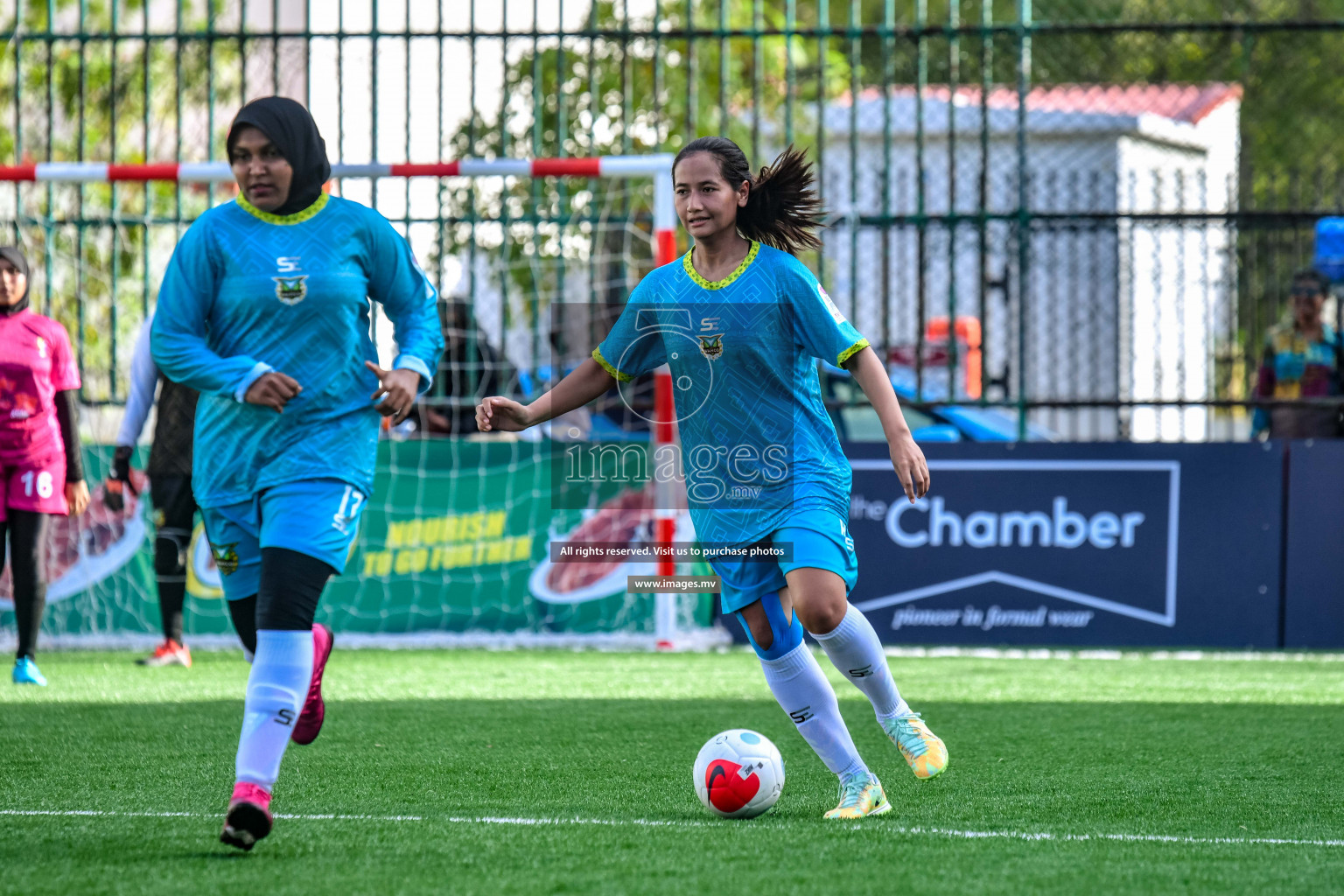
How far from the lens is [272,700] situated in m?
3.92

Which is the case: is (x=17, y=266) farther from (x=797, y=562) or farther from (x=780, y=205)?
(x=797, y=562)

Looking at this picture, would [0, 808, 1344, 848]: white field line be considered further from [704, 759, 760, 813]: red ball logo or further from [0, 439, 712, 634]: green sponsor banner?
[0, 439, 712, 634]: green sponsor banner

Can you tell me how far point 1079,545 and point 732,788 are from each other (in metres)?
5.63

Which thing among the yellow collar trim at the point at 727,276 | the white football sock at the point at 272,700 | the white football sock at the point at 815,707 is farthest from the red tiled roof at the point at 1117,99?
the white football sock at the point at 272,700

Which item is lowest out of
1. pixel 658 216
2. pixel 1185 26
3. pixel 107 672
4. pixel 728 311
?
pixel 107 672

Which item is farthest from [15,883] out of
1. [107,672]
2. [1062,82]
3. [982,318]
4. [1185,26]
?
[1062,82]

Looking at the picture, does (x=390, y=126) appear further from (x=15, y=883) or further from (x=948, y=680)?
(x=15, y=883)

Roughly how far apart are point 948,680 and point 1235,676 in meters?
1.51

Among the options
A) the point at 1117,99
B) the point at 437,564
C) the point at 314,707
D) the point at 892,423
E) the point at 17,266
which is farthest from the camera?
the point at 1117,99

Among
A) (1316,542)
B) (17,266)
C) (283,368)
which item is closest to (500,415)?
(283,368)

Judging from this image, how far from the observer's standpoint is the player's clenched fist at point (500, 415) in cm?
440

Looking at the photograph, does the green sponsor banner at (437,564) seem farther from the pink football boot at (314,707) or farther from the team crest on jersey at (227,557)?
the team crest on jersey at (227,557)

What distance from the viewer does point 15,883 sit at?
3510mm

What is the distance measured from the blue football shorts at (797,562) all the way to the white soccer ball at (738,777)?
1.21 ft
